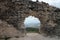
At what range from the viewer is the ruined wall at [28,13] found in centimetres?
1247

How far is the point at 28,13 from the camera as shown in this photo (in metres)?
12.9

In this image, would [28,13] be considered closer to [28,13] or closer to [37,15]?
[28,13]

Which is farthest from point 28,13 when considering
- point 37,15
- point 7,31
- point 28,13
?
point 7,31

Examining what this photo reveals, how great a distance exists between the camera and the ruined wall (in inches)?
491

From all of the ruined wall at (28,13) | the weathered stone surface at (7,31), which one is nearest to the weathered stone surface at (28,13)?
the ruined wall at (28,13)

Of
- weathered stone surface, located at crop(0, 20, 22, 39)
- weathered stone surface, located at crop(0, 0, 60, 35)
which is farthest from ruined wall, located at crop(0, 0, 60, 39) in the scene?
weathered stone surface, located at crop(0, 20, 22, 39)

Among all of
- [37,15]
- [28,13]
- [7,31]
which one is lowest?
[7,31]

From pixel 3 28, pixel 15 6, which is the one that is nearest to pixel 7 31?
pixel 3 28

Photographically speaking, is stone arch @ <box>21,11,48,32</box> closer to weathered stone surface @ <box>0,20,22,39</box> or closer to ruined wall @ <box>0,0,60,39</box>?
ruined wall @ <box>0,0,60,39</box>

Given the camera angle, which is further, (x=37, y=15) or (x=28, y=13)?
(x=37, y=15)

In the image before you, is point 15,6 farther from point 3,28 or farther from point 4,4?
point 3,28

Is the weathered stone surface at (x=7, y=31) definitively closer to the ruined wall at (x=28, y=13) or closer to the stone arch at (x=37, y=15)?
the ruined wall at (x=28, y=13)

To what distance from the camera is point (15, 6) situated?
499 inches

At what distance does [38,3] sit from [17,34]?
280 centimetres
